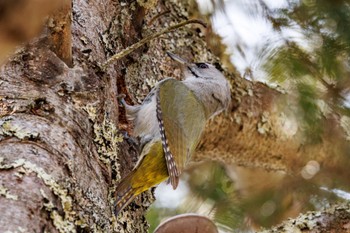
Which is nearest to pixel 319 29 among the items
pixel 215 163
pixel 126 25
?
pixel 126 25

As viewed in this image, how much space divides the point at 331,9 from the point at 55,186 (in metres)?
1.62

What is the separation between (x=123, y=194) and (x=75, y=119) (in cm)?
27

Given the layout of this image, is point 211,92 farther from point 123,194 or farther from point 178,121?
point 123,194

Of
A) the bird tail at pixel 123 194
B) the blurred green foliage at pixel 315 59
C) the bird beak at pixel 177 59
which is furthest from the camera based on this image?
the bird beak at pixel 177 59

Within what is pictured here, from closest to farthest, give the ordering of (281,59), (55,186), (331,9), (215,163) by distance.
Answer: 1. (55,186)
2. (331,9)
3. (281,59)
4. (215,163)

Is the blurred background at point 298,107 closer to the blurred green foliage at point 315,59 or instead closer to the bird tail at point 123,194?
the blurred green foliage at point 315,59

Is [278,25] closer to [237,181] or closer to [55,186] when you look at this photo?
[237,181]

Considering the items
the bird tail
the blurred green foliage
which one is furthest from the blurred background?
the bird tail

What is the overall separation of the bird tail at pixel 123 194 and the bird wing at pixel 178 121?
0.34 metres

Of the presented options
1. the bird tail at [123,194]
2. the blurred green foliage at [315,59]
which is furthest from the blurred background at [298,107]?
the bird tail at [123,194]

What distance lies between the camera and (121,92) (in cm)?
228

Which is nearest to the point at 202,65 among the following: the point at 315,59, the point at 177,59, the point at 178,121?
the point at 177,59

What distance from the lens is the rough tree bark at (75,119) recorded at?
1358 mm

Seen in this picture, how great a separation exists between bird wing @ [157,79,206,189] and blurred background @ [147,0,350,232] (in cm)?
43
